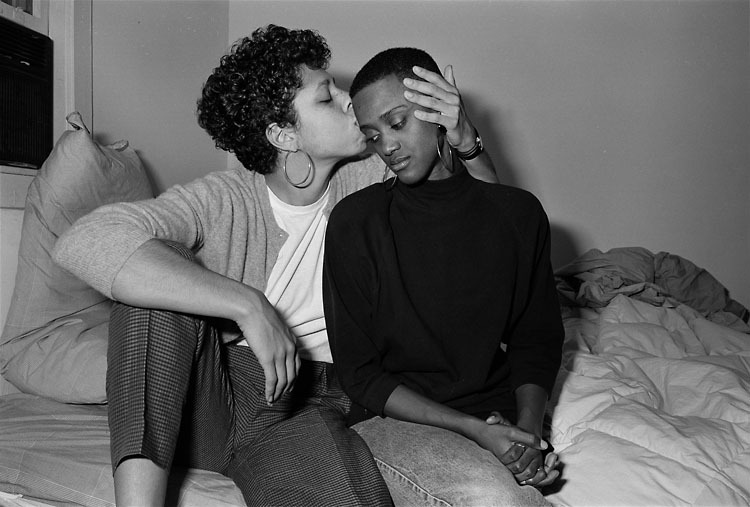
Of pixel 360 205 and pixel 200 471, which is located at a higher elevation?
pixel 360 205

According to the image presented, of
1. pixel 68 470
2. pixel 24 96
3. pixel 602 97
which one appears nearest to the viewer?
pixel 68 470

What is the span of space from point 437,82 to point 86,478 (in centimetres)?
78

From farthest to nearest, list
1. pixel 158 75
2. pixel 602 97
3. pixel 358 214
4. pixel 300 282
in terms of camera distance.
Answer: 1. pixel 602 97
2. pixel 158 75
3. pixel 300 282
4. pixel 358 214

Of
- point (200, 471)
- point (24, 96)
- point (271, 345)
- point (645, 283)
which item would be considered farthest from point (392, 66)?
point (645, 283)

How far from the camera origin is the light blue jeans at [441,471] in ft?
2.78

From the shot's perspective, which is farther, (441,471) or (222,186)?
(222,186)

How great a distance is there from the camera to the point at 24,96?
1.47m

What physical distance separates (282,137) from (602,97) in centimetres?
177

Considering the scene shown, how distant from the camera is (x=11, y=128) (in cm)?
143

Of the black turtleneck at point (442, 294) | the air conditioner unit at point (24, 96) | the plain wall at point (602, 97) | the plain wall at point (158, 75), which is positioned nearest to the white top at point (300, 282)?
A: the black turtleneck at point (442, 294)

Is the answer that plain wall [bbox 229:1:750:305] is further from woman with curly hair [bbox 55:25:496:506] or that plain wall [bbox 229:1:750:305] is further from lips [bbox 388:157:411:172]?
lips [bbox 388:157:411:172]

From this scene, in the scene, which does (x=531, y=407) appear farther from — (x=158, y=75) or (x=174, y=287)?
(x=158, y=75)

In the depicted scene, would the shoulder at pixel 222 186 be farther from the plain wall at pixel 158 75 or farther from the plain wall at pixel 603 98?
the plain wall at pixel 603 98

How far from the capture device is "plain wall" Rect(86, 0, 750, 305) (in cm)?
258
